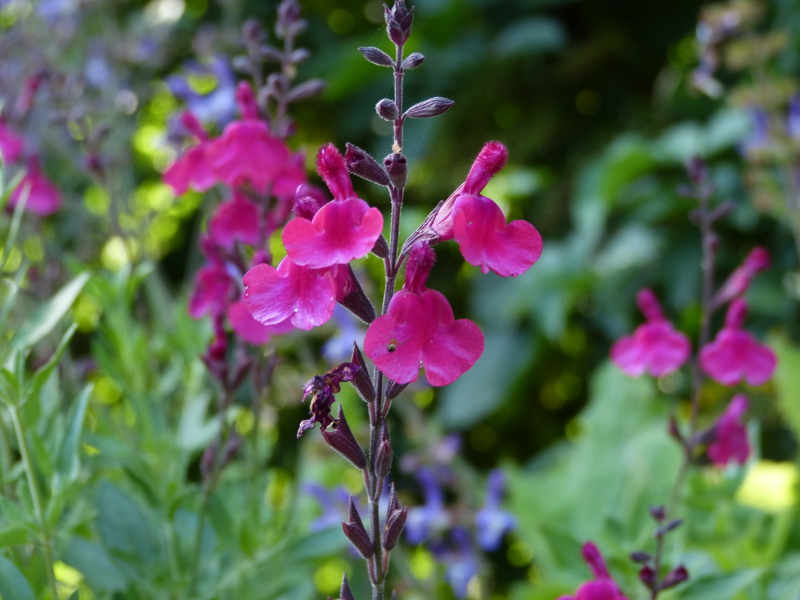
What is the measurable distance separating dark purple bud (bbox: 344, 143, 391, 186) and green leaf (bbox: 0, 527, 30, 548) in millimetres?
328

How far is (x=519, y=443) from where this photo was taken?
7.45 ft

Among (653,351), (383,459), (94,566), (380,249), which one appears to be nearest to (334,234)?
(380,249)

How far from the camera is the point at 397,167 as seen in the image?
1.36 feet

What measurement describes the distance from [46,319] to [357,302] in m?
0.31

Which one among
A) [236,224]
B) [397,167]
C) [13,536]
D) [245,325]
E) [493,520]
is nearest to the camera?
[397,167]

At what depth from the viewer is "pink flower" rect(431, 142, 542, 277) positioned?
430mm

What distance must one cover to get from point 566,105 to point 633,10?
33cm

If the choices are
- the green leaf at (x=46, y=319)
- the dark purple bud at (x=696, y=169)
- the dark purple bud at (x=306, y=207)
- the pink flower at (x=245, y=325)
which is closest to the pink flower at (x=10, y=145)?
the green leaf at (x=46, y=319)

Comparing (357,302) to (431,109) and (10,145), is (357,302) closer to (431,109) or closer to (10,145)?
(431,109)

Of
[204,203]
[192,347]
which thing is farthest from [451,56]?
[192,347]

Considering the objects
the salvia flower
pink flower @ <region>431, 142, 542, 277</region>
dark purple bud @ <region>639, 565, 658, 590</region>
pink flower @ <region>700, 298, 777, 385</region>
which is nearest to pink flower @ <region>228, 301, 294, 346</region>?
pink flower @ <region>431, 142, 542, 277</region>

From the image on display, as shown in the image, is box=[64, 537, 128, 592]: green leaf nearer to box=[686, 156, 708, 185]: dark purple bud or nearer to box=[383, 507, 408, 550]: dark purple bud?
box=[383, 507, 408, 550]: dark purple bud

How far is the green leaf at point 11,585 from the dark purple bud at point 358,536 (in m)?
0.24

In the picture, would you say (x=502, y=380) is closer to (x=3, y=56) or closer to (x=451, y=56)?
(x=451, y=56)
